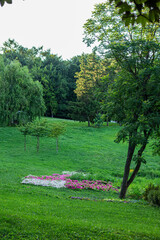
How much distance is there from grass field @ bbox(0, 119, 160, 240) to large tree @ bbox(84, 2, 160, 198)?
2.98m

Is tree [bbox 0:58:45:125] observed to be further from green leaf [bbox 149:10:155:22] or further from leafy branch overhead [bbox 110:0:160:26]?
green leaf [bbox 149:10:155:22]

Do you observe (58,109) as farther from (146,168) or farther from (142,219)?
(142,219)

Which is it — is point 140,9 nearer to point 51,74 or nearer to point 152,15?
point 152,15

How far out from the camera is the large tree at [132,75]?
9.64m

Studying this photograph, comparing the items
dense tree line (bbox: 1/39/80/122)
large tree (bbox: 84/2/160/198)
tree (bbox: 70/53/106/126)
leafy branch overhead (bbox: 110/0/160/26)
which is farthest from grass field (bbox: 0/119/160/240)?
dense tree line (bbox: 1/39/80/122)

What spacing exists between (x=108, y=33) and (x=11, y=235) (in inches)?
412

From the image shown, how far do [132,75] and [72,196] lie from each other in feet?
20.4

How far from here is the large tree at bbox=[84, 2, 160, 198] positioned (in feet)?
31.6

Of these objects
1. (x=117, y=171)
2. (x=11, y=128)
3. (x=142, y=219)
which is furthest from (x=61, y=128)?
(x=142, y=219)

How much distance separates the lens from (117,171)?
20.0 m

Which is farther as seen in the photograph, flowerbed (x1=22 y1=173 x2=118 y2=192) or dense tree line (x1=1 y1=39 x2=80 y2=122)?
dense tree line (x1=1 y1=39 x2=80 y2=122)

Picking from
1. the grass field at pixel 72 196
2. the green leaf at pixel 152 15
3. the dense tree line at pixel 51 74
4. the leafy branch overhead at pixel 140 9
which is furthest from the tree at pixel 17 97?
the green leaf at pixel 152 15

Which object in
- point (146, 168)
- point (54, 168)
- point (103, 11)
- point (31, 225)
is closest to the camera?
point (31, 225)

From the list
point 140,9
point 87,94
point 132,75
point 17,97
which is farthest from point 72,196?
point 87,94
